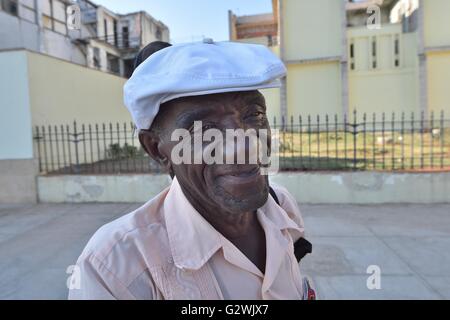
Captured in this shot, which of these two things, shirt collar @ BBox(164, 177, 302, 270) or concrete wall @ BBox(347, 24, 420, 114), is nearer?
shirt collar @ BBox(164, 177, 302, 270)

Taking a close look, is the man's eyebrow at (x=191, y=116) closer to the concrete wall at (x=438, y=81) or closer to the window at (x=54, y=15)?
the concrete wall at (x=438, y=81)

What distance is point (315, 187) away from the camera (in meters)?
6.25

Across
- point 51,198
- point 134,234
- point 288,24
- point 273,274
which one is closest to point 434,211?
point 273,274

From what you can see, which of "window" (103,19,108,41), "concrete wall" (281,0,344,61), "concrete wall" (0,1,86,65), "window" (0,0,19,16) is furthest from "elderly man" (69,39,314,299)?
"window" (103,19,108,41)

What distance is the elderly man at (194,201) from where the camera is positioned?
2.99ft

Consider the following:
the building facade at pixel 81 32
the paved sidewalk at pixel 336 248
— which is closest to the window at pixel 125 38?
the building facade at pixel 81 32

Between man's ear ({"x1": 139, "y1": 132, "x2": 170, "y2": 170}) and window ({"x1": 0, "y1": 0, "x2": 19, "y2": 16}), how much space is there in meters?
22.0

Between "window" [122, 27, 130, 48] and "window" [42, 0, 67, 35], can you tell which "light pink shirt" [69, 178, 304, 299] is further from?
"window" [122, 27, 130, 48]

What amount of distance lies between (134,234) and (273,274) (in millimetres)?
447

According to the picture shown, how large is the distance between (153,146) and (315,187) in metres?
5.47

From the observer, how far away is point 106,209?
6.24 meters

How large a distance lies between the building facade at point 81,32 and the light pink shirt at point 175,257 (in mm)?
12959

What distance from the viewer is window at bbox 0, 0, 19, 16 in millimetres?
18227

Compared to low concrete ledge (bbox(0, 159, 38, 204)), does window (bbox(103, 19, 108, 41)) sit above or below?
above
